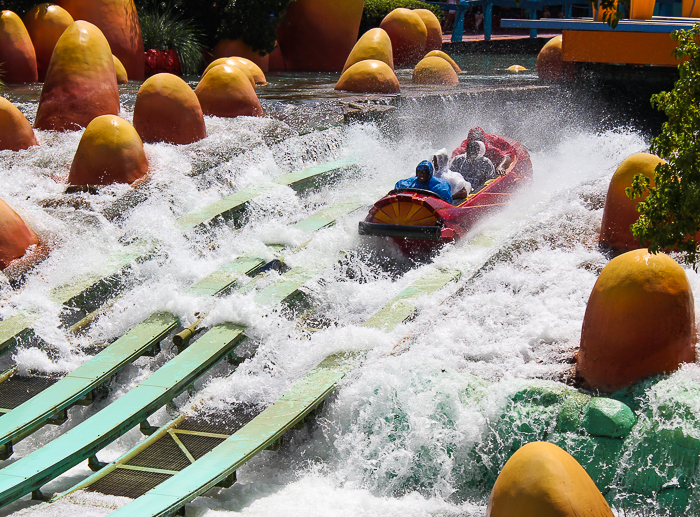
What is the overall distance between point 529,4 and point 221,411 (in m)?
19.3

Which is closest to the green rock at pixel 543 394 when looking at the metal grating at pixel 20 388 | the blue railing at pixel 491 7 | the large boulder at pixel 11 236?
the metal grating at pixel 20 388

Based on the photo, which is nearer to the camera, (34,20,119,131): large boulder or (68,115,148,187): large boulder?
(68,115,148,187): large boulder

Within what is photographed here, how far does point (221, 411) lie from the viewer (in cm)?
525

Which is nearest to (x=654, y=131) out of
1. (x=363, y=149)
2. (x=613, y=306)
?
(x=363, y=149)

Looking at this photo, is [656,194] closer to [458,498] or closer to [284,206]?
[458,498]

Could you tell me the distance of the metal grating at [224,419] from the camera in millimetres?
5035

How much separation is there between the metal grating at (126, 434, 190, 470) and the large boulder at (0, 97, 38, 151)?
5.45 metres

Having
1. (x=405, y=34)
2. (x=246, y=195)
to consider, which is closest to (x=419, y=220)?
(x=246, y=195)

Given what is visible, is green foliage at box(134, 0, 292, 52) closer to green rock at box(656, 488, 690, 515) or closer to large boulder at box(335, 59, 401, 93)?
large boulder at box(335, 59, 401, 93)

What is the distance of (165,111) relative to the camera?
9211 mm

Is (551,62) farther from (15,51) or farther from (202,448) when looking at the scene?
(202,448)

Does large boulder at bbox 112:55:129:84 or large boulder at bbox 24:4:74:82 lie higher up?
large boulder at bbox 24:4:74:82

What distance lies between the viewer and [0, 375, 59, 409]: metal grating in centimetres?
533

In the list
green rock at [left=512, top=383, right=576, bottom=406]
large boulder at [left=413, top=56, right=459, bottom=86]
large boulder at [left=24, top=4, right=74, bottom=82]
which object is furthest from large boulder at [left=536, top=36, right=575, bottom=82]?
green rock at [left=512, top=383, right=576, bottom=406]
